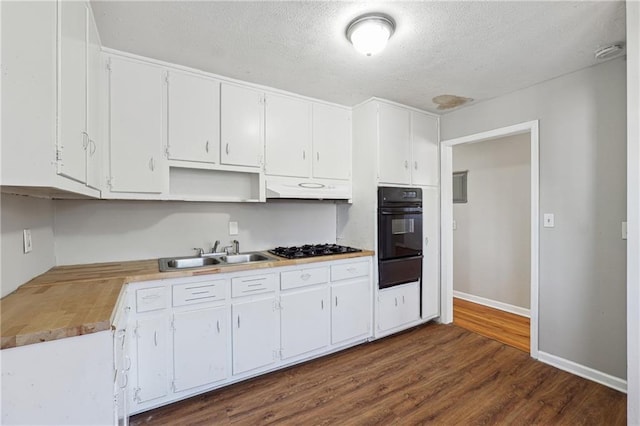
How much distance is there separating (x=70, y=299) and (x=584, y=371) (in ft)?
11.7

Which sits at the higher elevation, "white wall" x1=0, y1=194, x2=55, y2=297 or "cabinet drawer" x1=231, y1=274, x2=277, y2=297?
"white wall" x1=0, y1=194, x2=55, y2=297

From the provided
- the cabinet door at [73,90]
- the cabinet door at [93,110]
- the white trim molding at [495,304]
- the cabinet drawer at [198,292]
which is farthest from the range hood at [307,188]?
the white trim molding at [495,304]

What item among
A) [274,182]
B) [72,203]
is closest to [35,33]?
[72,203]

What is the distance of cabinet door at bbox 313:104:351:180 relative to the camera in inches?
118

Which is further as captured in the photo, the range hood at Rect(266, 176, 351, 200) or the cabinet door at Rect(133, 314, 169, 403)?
the range hood at Rect(266, 176, 351, 200)

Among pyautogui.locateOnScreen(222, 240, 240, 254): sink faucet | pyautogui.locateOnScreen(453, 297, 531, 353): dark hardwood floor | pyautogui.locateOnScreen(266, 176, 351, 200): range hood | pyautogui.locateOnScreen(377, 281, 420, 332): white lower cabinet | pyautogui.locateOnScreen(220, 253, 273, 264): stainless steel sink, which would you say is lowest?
pyautogui.locateOnScreen(453, 297, 531, 353): dark hardwood floor

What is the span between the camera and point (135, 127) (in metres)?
2.15

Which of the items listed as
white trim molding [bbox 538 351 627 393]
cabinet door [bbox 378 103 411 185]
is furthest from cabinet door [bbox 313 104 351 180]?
white trim molding [bbox 538 351 627 393]

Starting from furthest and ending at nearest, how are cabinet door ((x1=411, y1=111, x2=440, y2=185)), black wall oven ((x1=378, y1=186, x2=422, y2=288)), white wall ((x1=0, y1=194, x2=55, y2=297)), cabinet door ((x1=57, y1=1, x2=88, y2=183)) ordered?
cabinet door ((x1=411, y1=111, x2=440, y2=185)) < black wall oven ((x1=378, y1=186, x2=422, y2=288)) < white wall ((x1=0, y1=194, x2=55, y2=297)) < cabinet door ((x1=57, y1=1, x2=88, y2=183))

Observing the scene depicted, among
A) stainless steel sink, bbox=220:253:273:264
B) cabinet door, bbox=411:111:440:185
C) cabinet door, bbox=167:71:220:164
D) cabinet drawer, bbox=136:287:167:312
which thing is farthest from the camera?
cabinet door, bbox=411:111:440:185

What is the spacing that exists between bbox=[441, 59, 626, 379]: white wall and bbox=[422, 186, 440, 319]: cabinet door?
3.38 ft

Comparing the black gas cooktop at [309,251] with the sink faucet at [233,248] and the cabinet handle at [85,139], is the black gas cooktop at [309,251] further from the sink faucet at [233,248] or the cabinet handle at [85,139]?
the cabinet handle at [85,139]

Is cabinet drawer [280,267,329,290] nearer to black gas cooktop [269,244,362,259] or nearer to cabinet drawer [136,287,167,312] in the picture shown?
black gas cooktop [269,244,362,259]

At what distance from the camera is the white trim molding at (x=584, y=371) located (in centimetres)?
216
